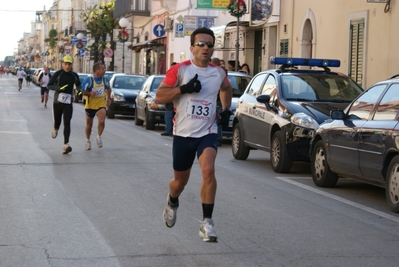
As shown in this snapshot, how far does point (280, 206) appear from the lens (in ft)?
Result: 33.2

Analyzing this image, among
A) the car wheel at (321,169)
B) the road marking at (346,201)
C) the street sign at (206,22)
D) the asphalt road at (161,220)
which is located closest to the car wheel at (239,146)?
the asphalt road at (161,220)

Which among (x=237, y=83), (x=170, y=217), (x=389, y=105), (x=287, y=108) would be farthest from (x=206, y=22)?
(x=170, y=217)

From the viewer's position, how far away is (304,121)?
13312mm

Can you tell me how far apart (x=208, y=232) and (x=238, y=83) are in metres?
13.6

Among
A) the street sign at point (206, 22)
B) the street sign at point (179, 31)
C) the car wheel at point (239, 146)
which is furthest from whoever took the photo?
the street sign at point (179, 31)

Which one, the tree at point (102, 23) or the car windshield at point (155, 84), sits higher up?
the tree at point (102, 23)

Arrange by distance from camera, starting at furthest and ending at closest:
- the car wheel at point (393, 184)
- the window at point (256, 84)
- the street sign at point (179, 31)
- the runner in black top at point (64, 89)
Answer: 1. the street sign at point (179, 31)
2. the runner in black top at point (64, 89)
3. the window at point (256, 84)
4. the car wheel at point (393, 184)

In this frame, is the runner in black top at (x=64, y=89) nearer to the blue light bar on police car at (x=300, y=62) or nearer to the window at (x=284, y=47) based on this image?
the blue light bar on police car at (x=300, y=62)

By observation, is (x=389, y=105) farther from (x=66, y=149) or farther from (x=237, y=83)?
(x=237, y=83)

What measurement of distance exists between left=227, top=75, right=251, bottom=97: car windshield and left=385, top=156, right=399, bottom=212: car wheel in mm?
10633

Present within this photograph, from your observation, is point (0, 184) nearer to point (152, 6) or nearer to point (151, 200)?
point (151, 200)

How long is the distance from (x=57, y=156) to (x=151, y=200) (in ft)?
18.2

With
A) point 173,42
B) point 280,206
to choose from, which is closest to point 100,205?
point 280,206

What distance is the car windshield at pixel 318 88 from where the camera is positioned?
1423 cm
